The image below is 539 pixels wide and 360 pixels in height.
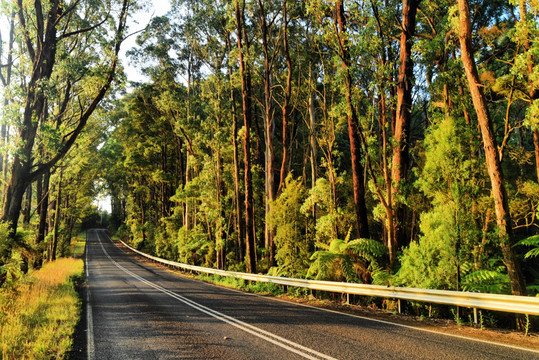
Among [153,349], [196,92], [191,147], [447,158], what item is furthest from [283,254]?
[196,92]

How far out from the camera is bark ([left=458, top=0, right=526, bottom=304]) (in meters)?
7.00

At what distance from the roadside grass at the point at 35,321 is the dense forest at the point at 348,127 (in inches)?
42.4

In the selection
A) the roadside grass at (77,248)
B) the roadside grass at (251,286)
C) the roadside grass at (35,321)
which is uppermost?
the roadside grass at (35,321)

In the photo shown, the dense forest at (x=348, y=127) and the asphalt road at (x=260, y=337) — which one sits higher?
the dense forest at (x=348, y=127)

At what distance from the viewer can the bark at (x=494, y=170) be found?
700 centimetres

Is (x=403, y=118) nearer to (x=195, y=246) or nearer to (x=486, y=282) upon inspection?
(x=486, y=282)

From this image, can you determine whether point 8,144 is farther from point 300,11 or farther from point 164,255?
point 164,255

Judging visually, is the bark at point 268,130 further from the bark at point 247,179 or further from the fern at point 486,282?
the fern at point 486,282

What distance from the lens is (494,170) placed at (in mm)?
7531

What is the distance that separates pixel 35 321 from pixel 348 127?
12.0m

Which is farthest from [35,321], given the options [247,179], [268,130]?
[268,130]

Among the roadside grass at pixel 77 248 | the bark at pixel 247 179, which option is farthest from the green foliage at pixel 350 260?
the roadside grass at pixel 77 248

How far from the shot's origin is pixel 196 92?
30906 mm

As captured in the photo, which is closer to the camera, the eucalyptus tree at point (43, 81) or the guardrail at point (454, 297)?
the guardrail at point (454, 297)
